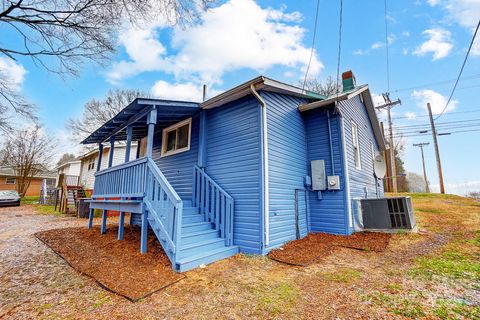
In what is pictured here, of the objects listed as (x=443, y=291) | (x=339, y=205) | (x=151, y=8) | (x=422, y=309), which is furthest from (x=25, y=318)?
(x=339, y=205)

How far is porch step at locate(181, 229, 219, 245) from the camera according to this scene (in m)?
4.66

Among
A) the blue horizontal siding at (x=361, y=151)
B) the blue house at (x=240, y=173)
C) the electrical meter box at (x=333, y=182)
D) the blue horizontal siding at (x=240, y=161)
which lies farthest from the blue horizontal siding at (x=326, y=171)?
the blue horizontal siding at (x=240, y=161)

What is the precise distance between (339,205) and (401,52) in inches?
253

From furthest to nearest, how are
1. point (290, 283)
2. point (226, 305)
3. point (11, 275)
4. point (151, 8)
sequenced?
1. point (151, 8)
2. point (11, 275)
3. point (290, 283)
4. point (226, 305)

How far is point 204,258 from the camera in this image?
4328 mm

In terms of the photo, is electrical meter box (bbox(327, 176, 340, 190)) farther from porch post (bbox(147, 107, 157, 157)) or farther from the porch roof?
porch post (bbox(147, 107, 157, 157))

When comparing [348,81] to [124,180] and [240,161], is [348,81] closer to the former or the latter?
[240,161]

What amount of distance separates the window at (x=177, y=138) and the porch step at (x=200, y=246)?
10.3ft

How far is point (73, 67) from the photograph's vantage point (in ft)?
18.5

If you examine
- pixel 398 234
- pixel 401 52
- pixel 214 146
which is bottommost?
pixel 398 234

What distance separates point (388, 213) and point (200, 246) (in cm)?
546

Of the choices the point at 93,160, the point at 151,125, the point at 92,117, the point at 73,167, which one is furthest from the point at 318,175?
the point at 73,167

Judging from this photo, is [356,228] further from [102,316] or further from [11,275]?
[11,275]

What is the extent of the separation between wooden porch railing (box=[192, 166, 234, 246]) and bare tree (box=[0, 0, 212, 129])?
12.6 ft
